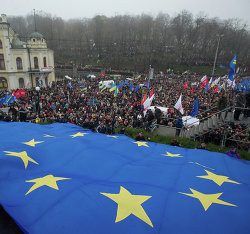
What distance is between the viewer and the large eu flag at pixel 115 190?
154 inches

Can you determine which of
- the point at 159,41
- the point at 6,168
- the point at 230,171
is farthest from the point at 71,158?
the point at 159,41

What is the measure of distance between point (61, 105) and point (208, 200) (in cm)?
1940

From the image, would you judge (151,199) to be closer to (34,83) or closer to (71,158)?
(71,158)

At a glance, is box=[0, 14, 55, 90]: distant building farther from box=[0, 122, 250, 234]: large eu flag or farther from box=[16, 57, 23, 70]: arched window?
box=[0, 122, 250, 234]: large eu flag

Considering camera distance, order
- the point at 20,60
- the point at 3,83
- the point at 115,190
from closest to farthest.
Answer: the point at 115,190 < the point at 3,83 < the point at 20,60

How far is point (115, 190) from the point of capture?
4.81 meters

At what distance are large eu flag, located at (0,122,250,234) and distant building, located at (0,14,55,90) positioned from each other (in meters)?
31.9

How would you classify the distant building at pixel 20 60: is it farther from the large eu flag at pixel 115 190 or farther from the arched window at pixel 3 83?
the large eu flag at pixel 115 190

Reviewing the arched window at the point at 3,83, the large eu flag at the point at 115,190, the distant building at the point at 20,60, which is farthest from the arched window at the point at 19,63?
the large eu flag at the point at 115,190

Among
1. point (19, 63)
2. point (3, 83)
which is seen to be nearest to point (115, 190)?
point (3, 83)

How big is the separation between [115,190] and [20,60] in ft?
133

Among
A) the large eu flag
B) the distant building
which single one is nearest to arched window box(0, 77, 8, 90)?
the distant building

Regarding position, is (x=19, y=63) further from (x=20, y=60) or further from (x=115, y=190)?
(x=115, y=190)

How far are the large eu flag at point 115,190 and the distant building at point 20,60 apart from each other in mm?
31935
